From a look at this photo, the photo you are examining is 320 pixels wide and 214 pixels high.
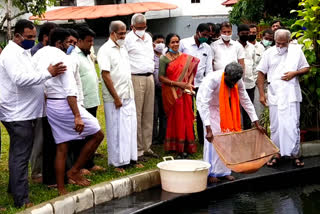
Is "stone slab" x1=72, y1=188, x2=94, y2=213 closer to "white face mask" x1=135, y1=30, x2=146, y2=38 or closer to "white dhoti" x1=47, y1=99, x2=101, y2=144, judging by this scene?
"white dhoti" x1=47, y1=99, x2=101, y2=144

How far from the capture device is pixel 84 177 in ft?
20.8

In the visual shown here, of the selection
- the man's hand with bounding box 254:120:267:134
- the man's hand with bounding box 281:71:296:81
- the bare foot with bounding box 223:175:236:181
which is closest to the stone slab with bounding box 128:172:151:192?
the bare foot with bounding box 223:175:236:181

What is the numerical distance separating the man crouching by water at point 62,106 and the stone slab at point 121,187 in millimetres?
545

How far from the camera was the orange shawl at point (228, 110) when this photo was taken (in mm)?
6500

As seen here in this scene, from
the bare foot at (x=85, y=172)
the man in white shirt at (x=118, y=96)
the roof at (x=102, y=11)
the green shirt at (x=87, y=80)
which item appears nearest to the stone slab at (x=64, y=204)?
the bare foot at (x=85, y=172)

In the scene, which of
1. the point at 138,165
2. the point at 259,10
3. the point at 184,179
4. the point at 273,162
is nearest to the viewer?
the point at 184,179

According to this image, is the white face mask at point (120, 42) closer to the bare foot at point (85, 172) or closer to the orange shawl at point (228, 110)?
the orange shawl at point (228, 110)

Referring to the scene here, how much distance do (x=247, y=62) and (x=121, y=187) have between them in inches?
137

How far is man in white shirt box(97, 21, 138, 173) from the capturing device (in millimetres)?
6754

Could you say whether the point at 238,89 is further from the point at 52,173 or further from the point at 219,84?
the point at 52,173

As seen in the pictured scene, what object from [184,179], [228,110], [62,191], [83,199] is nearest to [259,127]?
[228,110]

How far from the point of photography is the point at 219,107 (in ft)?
21.8

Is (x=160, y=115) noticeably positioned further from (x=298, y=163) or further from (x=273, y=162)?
(x=298, y=163)

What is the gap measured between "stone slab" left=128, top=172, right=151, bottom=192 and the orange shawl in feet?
3.65
